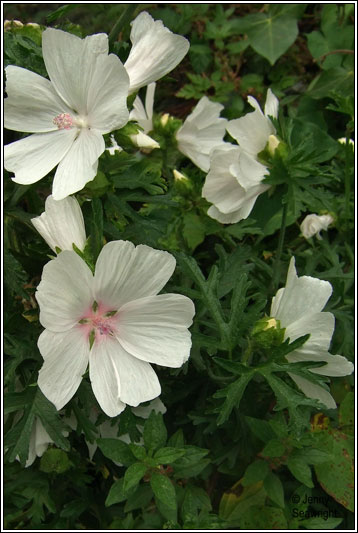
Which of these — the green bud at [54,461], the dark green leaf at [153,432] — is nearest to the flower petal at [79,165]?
the dark green leaf at [153,432]

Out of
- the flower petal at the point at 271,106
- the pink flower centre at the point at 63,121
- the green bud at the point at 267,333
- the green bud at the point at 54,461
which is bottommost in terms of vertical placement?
the green bud at the point at 54,461

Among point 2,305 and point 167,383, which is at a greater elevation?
point 2,305

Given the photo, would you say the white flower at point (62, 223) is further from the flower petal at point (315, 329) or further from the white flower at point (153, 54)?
the flower petal at point (315, 329)

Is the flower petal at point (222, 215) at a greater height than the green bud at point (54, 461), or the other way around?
the flower petal at point (222, 215)

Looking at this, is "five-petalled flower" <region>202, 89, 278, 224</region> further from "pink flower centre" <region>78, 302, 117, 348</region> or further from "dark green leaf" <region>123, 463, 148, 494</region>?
"dark green leaf" <region>123, 463, 148, 494</region>

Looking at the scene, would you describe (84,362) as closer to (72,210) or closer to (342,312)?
(72,210)

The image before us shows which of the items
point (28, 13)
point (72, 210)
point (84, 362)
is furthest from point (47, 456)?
point (28, 13)
